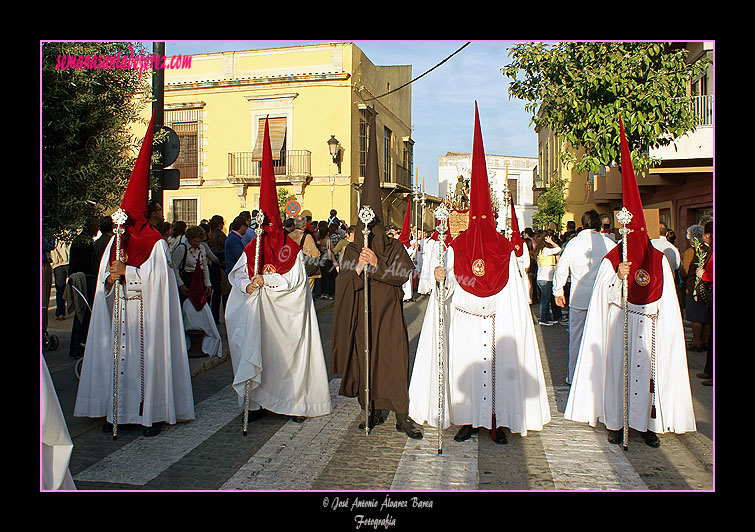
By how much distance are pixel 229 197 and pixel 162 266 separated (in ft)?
69.9

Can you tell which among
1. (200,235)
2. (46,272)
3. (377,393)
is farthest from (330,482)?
(46,272)

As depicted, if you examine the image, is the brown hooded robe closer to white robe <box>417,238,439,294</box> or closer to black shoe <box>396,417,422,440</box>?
black shoe <box>396,417,422,440</box>

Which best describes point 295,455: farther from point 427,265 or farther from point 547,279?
point 427,265

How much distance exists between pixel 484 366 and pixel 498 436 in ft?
2.05

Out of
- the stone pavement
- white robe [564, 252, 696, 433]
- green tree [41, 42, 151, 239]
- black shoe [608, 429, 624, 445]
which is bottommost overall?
the stone pavement

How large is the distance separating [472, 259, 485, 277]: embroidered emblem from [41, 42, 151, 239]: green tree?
Answer: 3858 mm

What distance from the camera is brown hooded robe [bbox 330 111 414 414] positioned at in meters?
5.50

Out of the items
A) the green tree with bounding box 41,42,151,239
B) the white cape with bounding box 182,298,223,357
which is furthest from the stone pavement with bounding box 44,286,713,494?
the white cape with bounding box 182,298,223,357

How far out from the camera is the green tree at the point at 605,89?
29.1 feet

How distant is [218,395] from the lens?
687 cm

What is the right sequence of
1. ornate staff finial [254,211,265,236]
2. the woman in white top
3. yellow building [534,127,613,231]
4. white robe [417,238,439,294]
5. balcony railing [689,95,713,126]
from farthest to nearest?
1. yellow building [534,127,613,231]
2. white robe [417,238,439,294]
3. balcony railing [689,95,713,126]
4. the woman in white top
5. ornate staff finial [254,211,265,236]

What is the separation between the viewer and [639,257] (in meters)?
5.31

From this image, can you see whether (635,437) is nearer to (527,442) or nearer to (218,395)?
(527,442)

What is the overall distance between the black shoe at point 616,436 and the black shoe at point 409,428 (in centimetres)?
166
